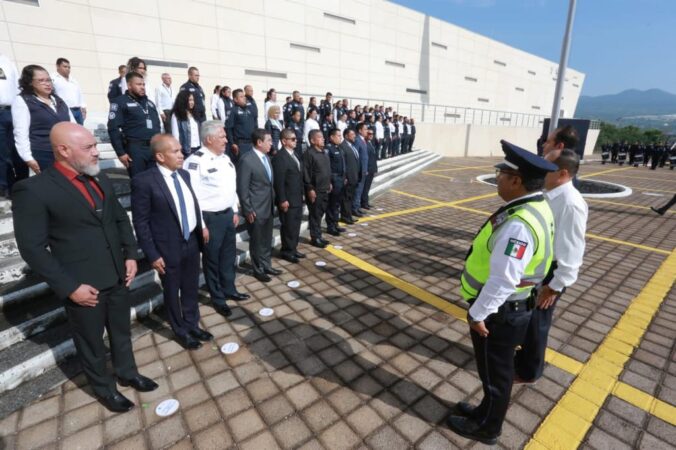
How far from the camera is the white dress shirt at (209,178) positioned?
365 cm

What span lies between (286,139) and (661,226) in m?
9.02

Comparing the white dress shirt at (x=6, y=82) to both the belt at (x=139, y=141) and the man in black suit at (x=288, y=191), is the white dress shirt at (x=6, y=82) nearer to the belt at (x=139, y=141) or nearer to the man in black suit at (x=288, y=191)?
the belt at (x=139, y=141)

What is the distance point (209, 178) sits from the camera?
367 centimetres

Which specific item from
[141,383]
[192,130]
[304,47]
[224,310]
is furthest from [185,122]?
[304,47]

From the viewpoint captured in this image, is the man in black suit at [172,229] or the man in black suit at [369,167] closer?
the man in black suit at [172,229]

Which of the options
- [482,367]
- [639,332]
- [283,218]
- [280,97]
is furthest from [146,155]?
[280,97]

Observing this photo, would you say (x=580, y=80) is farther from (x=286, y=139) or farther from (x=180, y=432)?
(x=180, y=432)

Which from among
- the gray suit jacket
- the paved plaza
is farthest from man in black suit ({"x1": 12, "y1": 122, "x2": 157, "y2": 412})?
the gray suit jacket

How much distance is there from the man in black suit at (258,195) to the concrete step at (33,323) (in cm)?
133

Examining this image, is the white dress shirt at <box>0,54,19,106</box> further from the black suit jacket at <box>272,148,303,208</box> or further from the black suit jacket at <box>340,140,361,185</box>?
the black suit jacket at <box>340,140,361,185</box>

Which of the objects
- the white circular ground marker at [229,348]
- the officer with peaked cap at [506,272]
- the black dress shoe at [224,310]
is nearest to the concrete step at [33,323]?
the black dress shoe at [224,310]

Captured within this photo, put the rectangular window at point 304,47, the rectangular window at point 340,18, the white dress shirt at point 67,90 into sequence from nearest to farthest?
the white dress shirt at point 67,90 → the rectangular window at point 304,47 → the rectangular window at point 340,18

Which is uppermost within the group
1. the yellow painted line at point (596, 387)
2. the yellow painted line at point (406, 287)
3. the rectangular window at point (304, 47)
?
the rectangular window at point (304, 47)

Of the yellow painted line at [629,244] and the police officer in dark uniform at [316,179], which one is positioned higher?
the police officer in dark uniform at [316,179]
